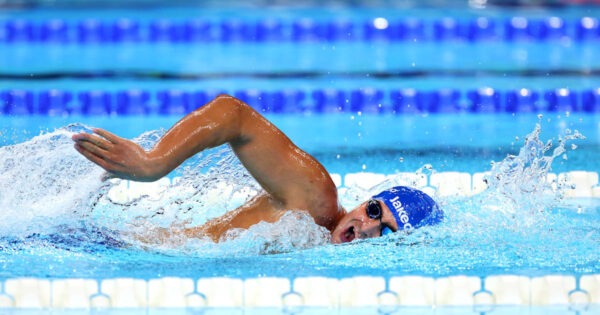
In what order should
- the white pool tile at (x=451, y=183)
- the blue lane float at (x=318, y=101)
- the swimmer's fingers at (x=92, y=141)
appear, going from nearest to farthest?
the swimmer's fingers at (x=92, y=141) → the white pool tile at (x=451, y=183) → the blue lane float at (x=318, y=101)

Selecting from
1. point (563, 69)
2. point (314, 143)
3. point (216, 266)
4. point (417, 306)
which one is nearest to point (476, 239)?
point (417, 306)

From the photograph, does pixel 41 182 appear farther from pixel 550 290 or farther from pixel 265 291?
pixel 550 290

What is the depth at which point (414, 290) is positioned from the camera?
289cm

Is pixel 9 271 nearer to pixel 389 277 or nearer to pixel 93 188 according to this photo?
pixel 93 188

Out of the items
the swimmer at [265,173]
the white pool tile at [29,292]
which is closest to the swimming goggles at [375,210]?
the swimmer at [265,173]

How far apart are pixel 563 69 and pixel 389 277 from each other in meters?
3.72

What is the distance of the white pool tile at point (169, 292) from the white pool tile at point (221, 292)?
4cm

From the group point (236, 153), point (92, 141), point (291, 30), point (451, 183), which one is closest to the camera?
point (92, 141)

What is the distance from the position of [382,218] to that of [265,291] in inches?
15.6

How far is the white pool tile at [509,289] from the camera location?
288cm

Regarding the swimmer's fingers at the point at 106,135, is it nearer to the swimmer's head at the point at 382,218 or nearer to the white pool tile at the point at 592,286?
the swimmer's head at the point at 382,218

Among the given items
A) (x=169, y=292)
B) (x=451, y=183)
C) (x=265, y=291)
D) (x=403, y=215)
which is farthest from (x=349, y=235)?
(x=451, y=183)

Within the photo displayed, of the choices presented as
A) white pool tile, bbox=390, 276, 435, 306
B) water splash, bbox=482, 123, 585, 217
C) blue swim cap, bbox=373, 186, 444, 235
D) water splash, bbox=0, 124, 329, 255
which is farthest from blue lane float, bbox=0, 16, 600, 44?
white pool tile, bbox=390, 276, 435, 306

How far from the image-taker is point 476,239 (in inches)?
124
